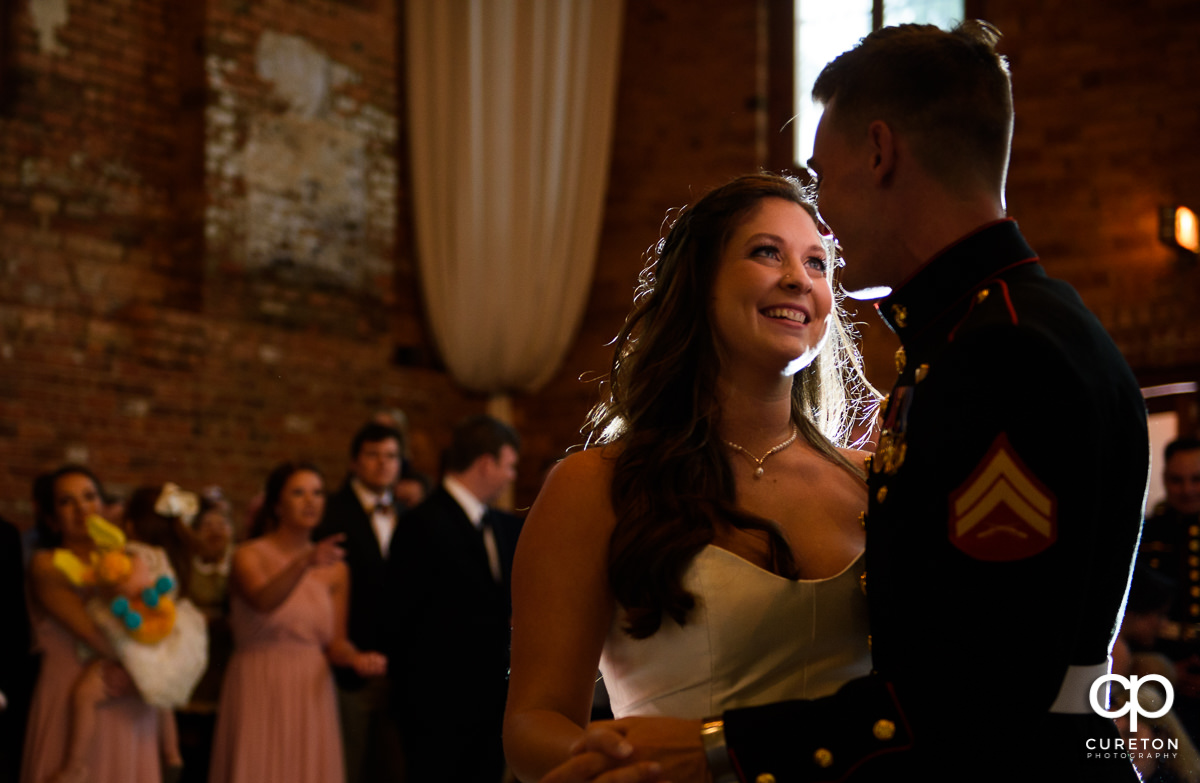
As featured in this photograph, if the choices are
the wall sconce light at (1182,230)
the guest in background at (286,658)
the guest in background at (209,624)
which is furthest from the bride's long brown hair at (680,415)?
the wall sconce light at (1182,230)

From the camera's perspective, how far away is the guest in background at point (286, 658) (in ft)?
17.4

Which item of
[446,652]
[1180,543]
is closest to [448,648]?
[446,652]

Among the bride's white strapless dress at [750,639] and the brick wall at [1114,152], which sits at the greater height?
the brick wall at [1114,152]

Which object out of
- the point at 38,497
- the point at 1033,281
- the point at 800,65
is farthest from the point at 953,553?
the point at 800,65

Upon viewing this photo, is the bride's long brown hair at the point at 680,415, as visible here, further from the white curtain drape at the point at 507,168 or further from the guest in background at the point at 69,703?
the white curtain drape at the point at 507,168

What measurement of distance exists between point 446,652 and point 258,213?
351 cm

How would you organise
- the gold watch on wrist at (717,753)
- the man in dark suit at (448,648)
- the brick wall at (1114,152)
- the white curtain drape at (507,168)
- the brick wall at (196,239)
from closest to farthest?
the gold watch on wrist at (717,753), the man in dark suit at (448,648), the brick wall at (196,239), the brick wall at (1114,152), the white curtain drape at (507,168)

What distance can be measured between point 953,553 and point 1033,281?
1.16 feet

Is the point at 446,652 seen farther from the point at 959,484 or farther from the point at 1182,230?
the point at 1182,230

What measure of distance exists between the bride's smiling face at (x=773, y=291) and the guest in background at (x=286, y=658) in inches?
141

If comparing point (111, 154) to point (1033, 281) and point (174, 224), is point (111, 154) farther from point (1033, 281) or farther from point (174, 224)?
point (1033, 281)

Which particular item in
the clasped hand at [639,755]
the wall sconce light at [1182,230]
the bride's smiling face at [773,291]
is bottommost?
the clasped hand at [639,755]

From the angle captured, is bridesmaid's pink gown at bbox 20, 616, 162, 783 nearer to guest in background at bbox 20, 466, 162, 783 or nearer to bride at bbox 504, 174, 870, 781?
guest in background at bbox 20, 466, 162, 783

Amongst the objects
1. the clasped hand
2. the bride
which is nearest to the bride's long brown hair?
the bride
